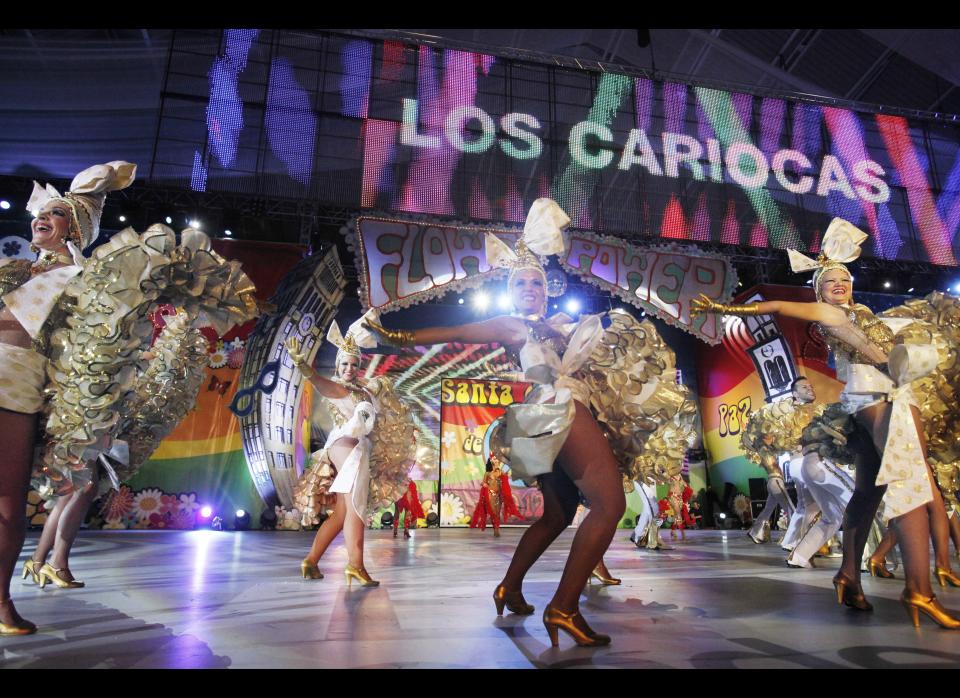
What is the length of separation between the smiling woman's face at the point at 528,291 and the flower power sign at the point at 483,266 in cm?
600

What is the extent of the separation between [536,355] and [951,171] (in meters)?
10.8

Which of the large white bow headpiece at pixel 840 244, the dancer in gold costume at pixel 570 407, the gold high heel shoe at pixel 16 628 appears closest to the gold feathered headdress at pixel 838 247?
the large white bow headpiece at pixel 840 244

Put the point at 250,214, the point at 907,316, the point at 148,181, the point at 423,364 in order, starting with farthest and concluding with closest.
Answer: the point at 423,364 → the point at 250,214 → the point at 148,181 → the point at 907,316

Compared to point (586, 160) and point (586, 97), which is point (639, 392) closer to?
point (586, 160)

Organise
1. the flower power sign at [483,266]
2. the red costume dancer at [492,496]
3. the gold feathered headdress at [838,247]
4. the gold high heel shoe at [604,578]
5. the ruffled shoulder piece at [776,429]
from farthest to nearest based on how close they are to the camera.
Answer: the red costume dancer at [492,496] < the flower power sign at [483,266] < the ruffled shoulder piece at [776,429] < the gold high heel shoe at [604,578] < the gold feathered headdress at [838,247]

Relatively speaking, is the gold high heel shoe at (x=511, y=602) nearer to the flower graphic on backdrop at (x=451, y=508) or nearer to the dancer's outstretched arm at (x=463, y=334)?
the dancer's outstretched arm at (x=463, y=334)

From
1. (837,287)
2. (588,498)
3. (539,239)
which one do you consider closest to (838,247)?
(837,287)

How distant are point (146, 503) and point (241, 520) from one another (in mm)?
1653

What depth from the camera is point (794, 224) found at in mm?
9023

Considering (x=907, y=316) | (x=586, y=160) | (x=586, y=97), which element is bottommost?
(x=907, y=316)

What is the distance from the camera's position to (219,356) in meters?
11.1

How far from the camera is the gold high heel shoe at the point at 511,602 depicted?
8.70 ft

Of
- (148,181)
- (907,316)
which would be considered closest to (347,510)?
(907,316)
